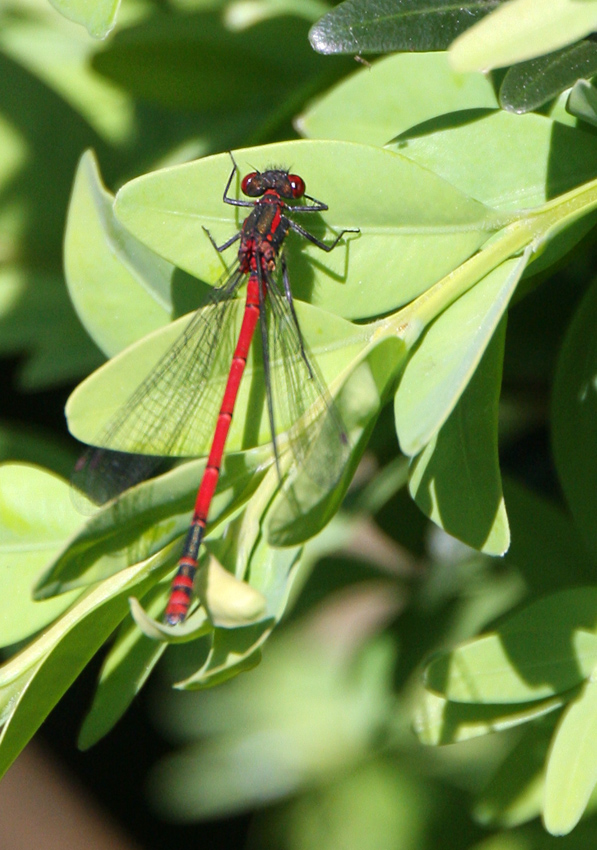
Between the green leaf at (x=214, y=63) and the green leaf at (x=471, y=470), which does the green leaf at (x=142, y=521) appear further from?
the green leaf at (x=214, y=63)

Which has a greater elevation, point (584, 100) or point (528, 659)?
point (584, 100)

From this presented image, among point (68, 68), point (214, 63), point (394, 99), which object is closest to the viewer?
point (394, 99)

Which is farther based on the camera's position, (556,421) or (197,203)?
(556,421)

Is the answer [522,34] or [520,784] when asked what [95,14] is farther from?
[520,784]

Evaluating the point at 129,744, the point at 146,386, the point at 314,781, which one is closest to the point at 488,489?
the point at 146,386

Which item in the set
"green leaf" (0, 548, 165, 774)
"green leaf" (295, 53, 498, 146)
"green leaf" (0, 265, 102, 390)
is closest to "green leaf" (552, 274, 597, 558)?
"green leaf" (295, 53, 498, 146)

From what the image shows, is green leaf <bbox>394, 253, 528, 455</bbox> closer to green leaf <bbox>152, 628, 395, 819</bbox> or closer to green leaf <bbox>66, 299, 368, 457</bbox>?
green leaf <bbox>66, 299, 368, 457</bbox>

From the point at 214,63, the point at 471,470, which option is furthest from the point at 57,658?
the point at 214,63

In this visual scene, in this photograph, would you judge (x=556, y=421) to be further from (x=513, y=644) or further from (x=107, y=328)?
(x=107, y=328)
